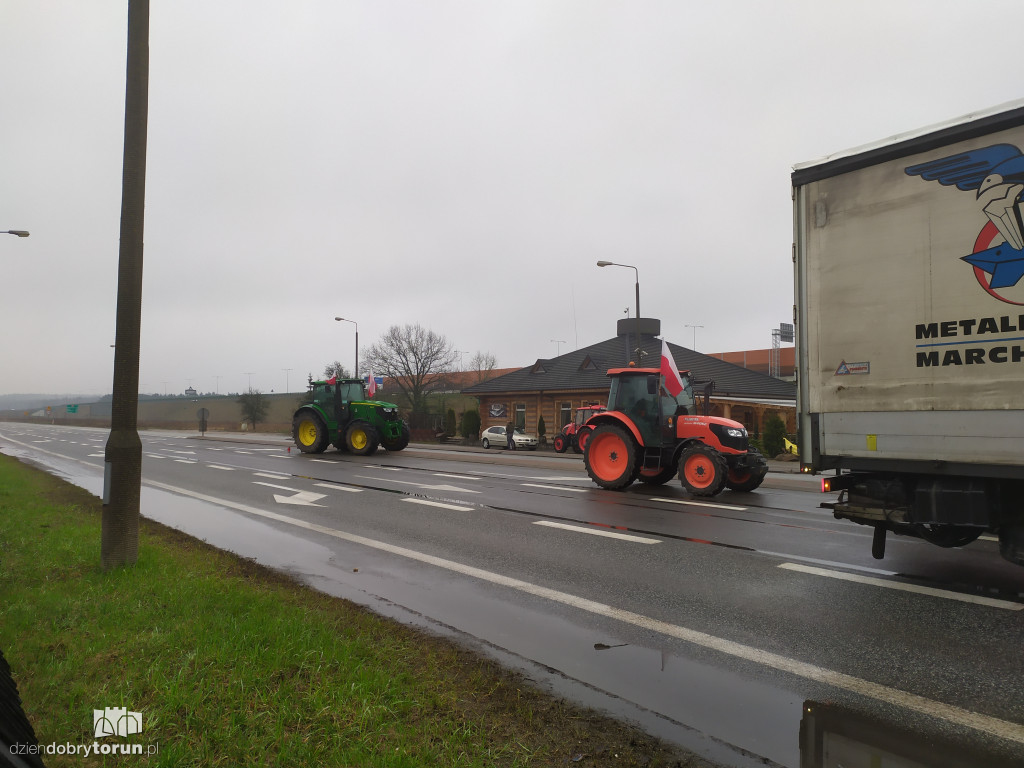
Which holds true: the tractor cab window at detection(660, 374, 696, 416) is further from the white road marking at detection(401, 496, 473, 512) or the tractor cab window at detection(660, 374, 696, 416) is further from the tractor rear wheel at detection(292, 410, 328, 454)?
the tractor rear wheel at detection(292, 410, 328, 454)

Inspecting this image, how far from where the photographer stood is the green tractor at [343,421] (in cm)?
2369

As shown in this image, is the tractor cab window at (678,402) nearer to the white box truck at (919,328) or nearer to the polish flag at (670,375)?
the polish flag at (670,375)

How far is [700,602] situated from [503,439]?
94.3ft

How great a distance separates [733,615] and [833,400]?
2338 mm

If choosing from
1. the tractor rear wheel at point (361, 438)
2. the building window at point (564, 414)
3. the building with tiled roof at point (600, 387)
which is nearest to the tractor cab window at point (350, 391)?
the tractor rear wheel at point (361, 438)

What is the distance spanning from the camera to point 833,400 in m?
6.10

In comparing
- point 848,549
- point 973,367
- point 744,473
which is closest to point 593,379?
point 744,473

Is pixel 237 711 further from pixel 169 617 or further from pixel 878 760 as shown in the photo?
pixel 878 760

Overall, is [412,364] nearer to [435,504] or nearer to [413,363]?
[413,363]

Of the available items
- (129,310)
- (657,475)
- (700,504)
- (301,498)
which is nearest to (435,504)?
(301,498)

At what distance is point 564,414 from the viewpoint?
36.8 metres

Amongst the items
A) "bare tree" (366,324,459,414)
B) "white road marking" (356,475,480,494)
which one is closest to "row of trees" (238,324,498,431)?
"bare tree" (366,324,459,414)

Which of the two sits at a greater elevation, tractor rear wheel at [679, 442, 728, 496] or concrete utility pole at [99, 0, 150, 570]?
concrete utility pole at [99, 0, 150, 570]

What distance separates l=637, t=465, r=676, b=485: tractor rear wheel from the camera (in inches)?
510
